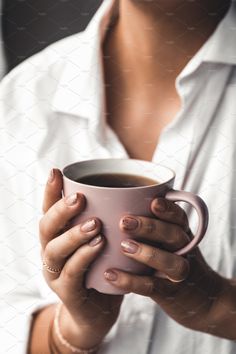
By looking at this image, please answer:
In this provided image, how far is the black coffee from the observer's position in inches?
11.1

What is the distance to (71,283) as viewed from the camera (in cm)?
30

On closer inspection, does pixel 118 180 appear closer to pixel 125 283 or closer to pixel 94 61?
pixel 125 283

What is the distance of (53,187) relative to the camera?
29cm

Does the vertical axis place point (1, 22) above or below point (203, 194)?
above

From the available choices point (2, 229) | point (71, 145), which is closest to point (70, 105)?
point (71, 145)

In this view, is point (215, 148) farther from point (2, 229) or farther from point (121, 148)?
point (2, 229)

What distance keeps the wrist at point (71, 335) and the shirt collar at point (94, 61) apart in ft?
0.59

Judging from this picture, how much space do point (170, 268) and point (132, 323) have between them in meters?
0.19

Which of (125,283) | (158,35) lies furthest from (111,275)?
(158,35)

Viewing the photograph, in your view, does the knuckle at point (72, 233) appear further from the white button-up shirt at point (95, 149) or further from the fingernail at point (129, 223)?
the white button-up shirt at point (95, 149)

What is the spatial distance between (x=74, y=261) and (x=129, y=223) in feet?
0.16

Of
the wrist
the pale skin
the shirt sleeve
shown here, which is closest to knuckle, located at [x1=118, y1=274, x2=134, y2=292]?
the pale skin

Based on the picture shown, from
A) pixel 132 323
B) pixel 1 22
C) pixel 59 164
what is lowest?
pixel 132 323

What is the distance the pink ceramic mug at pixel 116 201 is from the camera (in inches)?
9.6
